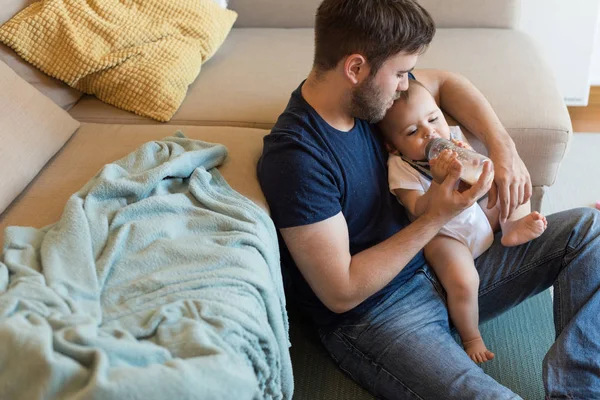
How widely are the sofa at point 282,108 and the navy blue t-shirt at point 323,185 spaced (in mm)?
83

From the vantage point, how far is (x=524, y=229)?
144cm

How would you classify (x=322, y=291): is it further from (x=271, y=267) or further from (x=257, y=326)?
(x=257, y=326)

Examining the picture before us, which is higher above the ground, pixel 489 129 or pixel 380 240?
pixel 489 129

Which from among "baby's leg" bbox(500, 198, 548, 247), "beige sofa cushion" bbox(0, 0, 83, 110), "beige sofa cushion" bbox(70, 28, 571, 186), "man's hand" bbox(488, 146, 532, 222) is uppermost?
"beige sofa cushion" bbox(0, 0, 83, 110)

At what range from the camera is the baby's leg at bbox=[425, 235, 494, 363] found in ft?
4.69

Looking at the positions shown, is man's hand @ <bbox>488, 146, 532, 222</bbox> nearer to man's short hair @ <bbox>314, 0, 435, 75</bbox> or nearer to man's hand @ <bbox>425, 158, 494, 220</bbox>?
man's hand @ <bbox>425, 158, 494, 220</bbox>

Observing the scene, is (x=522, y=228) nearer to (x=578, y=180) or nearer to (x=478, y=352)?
(x=478, y=352)

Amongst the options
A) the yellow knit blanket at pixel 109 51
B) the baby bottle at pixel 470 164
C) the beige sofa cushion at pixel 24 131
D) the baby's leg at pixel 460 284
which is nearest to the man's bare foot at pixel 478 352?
the baby's leg at pixel 460 284

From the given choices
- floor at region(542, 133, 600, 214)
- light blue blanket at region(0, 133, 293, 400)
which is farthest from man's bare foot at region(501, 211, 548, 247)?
floor at region(542, 133, 600, 214)

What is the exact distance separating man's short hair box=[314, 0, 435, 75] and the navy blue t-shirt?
147 millimetres

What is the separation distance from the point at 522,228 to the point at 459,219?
0.14 meters

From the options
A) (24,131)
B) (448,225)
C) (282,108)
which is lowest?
(448,225)

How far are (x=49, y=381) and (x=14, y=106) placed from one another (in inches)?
35.8

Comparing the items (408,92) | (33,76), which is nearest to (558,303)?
(408,92)
